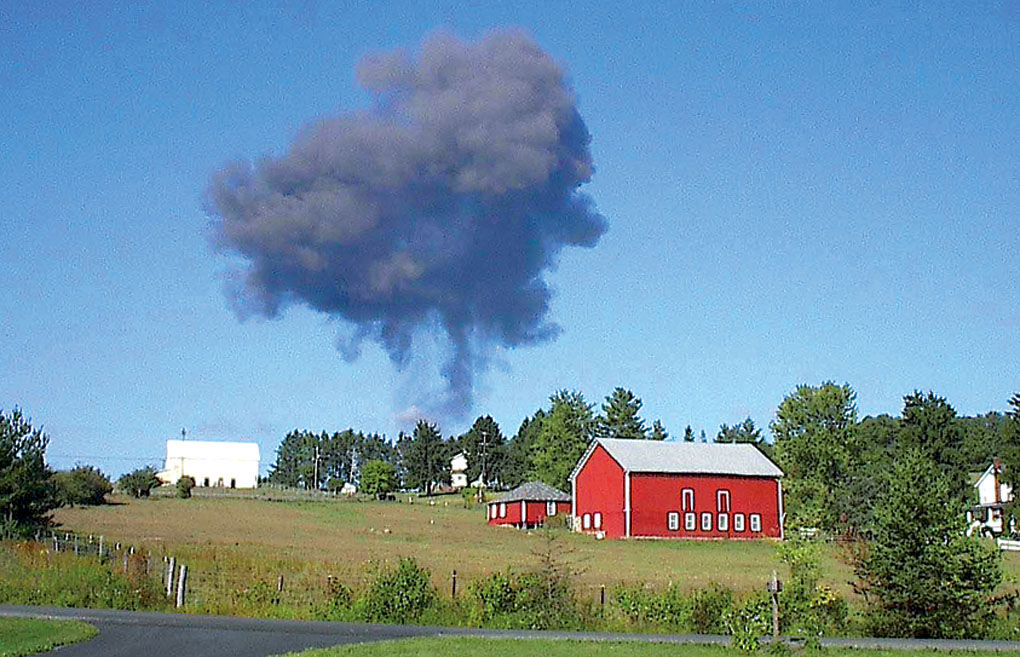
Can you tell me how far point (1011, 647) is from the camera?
75.1 ft

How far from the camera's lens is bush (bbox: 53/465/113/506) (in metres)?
88.2

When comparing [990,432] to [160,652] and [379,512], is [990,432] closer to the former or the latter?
[379,512]

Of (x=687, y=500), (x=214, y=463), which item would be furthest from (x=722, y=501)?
(x=214, y=463)

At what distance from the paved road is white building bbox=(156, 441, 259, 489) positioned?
408 feet

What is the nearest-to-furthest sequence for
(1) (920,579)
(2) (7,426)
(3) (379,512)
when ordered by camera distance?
(1) (920,579) → (2) (7,426) → (3) (379,512)

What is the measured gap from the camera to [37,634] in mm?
21984

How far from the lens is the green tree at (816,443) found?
9450 cm

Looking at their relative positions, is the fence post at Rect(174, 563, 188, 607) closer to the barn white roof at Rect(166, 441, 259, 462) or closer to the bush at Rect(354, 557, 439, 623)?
the bush at Rect(354, 557, 439, 623)

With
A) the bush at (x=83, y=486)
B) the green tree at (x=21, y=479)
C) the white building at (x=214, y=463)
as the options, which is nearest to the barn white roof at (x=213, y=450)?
the white building at (x=214, y=463)

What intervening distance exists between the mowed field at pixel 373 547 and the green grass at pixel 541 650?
26.8ft

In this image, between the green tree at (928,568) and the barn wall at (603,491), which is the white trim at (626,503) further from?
the green tree at (928,568)

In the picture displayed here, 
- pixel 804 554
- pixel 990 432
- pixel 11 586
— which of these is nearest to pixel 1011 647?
pixel 804 554

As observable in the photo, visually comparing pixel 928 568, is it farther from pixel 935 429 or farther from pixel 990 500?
pixel 990 500

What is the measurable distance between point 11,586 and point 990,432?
497 feet
